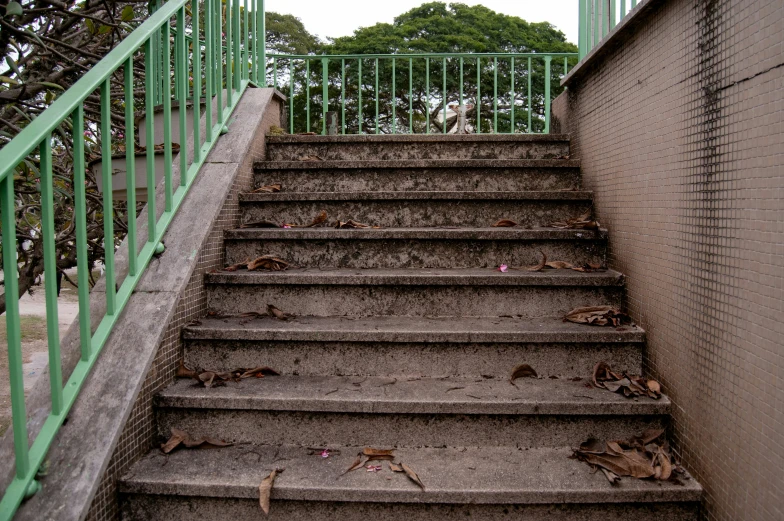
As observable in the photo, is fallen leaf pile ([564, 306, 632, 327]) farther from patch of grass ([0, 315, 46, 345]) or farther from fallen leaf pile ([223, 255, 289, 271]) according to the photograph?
patch of grass ([0, 315, 46, 345])

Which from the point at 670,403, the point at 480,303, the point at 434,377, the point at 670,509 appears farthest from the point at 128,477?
the point at 670,403

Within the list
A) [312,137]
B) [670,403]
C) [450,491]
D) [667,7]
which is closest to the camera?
[450,491]

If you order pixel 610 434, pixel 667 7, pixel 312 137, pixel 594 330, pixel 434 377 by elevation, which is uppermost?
pixel 667 7

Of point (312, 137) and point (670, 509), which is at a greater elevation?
point (312, 137)

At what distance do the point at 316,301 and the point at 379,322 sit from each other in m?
0.31

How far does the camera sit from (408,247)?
262 cm

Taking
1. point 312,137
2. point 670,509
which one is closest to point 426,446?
point 670,509

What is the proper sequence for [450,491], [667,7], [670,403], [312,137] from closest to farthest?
[450,491] < [670,403] < [667,7] < [312,137]

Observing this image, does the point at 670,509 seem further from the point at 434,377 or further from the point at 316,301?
the point at 316,301

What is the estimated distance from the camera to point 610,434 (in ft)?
6.18

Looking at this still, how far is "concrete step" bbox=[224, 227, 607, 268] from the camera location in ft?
8.46

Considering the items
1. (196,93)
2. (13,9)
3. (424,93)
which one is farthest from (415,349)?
(424,93)

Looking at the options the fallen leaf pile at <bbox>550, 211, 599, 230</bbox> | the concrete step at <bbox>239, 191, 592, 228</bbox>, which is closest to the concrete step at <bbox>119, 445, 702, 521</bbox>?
the fallen leaf pile at <bbox>550, 211, 599, 230</bbox>

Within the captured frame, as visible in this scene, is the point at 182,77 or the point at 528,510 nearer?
the point at 528,510
